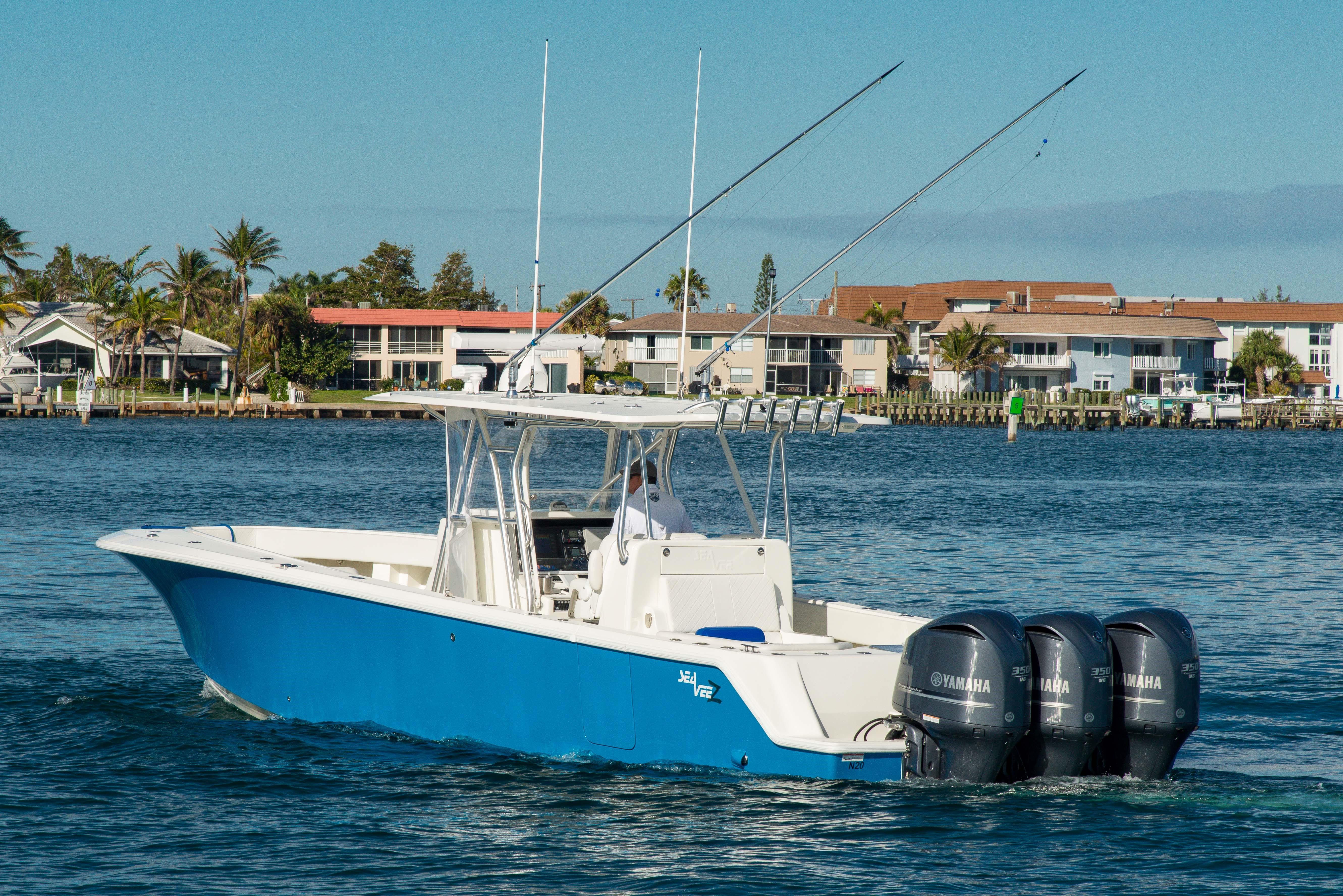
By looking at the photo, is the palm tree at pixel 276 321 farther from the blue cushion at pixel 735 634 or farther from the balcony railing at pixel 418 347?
the blue cushion at pixel 735 634

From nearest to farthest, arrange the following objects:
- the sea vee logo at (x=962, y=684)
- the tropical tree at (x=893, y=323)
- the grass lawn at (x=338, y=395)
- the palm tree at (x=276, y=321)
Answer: the sea vee logo at (x=962, y=684) → the grass lawn at (x=338, y=395) → the palm tree at (x=276, y=321) → the tropical tree at (x=893, y=323)

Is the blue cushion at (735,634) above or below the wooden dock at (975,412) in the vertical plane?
below

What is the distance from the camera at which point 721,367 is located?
66.2 metres

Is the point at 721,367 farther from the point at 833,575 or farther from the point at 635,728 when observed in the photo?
the point at 635,728

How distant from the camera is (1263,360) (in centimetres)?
9338

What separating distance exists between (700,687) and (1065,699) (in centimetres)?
188

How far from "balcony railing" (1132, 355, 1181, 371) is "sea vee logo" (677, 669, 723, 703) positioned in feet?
283

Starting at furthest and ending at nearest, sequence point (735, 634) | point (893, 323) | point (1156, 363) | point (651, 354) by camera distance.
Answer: point (893, 323) → point (1156, 363) → point (651, 354) → point (735, 634)

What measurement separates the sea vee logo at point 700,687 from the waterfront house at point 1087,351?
81.4m

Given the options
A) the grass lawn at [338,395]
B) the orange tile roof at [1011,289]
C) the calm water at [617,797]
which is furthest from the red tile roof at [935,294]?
the calm water at [617,797]

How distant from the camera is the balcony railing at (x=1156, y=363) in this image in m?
88.2

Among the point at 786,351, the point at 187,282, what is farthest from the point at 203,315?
the point at 786,351

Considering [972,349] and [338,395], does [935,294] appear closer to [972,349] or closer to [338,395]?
[972,349]

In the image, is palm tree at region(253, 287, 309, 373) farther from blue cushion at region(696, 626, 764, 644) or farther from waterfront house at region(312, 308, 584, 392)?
blue cushion at region(696, 626, 764, 644)
